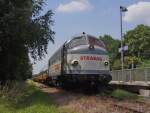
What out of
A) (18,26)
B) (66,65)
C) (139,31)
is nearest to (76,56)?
(66,65)

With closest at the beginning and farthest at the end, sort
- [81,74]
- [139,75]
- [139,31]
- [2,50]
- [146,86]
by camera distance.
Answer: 1. [81,74]
2. [2,50]
3. [146,86]
4. [139,75]
5. [139,31]

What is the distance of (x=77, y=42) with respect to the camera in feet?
80.3

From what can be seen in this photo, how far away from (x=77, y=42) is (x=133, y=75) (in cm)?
921

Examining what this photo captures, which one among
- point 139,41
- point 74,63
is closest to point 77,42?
point 74,63

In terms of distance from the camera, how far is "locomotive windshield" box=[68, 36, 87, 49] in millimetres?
Result: 24328

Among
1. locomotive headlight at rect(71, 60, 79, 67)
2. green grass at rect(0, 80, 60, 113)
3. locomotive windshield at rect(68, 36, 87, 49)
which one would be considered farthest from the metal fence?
green grass at rect(0, 80, 60, 113)

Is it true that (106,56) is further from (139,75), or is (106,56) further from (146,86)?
(139,75)

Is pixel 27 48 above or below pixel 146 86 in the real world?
above

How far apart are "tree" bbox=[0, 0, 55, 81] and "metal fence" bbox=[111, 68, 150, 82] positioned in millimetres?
6689

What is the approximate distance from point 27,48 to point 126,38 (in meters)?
75.4

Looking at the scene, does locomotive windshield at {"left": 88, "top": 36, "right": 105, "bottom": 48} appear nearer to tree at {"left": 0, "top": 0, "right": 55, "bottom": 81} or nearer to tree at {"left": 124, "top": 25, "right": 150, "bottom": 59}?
tree at {"left": 0, "top": 0, "right": 55, "bottom": 81}

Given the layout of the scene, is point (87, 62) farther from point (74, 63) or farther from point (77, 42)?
point (77, 42)

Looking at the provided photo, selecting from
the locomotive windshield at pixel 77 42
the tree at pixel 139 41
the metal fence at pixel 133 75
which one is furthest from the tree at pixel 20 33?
the tree at pixel 139 41

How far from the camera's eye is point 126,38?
101438 millimetres
